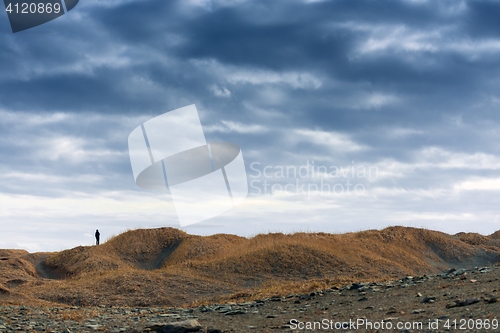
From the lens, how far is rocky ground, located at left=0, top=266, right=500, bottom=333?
9.55 metres

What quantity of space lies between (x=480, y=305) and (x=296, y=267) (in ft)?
48.1

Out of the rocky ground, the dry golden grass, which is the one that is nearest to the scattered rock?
the rocky ground

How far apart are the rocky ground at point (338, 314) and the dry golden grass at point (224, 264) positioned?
349 cm

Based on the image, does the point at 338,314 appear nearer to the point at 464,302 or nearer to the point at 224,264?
the point at 464,302

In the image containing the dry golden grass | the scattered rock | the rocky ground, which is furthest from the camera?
the dry golden grass

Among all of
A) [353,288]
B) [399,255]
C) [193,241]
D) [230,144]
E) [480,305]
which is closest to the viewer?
[480,305]

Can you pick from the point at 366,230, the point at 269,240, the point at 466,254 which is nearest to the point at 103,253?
the point at 269,240

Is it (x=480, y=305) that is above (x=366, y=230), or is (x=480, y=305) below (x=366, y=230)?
below

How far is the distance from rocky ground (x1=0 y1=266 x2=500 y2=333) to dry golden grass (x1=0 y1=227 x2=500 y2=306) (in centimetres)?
349

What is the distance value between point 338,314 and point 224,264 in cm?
1420

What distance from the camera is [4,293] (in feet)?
68.2

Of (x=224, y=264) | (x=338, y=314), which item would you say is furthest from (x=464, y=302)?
(x=224, y=264)

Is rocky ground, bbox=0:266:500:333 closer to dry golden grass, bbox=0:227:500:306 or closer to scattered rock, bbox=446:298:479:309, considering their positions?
scattered rock, bbox=446:298:479:309

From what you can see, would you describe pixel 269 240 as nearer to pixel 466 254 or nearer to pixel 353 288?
pixel 466 254
